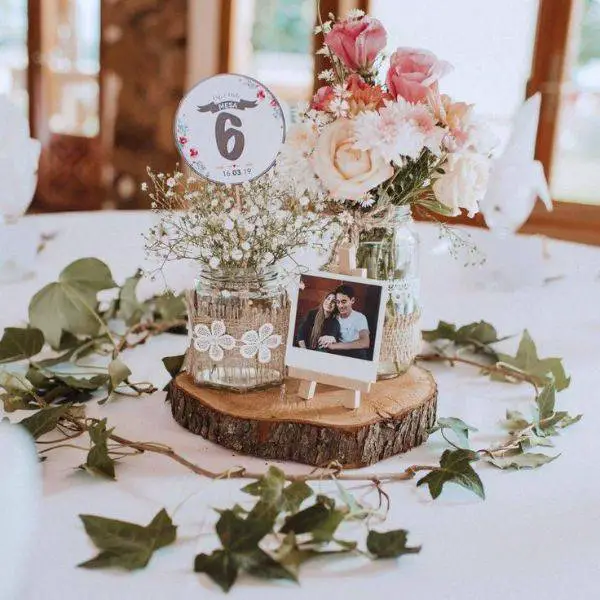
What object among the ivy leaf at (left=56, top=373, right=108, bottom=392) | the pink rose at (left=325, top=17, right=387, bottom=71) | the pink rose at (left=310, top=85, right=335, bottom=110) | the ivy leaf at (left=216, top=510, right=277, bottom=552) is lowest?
the ivy leaf at (left=56, top=373, right=108, bottom=392)

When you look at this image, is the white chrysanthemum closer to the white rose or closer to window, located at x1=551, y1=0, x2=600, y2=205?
the white rose

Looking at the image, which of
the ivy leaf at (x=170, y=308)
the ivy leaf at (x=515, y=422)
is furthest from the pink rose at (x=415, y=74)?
the ivy leaf at (x=170, y=308)

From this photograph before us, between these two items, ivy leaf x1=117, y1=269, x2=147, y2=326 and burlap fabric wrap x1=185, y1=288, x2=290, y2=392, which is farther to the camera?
ivy leaf x1=117, y1=269, x2=147, y2=326

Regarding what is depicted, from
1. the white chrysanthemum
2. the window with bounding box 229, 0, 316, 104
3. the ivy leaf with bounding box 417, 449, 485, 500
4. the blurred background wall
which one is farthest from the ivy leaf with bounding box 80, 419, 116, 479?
the window with bounding box 229, 0, 316, 104

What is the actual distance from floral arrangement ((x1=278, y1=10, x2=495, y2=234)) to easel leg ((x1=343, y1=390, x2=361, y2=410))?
252 mm

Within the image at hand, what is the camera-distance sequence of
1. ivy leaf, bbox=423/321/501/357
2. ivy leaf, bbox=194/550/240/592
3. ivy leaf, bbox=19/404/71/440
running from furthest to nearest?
ivy leaf, bbox=423/321/501/357, ivy leaf, bbox=19/404/71/440, ivy leaf, bbox=194/550/240/592

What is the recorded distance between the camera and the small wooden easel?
1040mm

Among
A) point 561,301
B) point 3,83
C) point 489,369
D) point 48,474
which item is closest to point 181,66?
point 3,83

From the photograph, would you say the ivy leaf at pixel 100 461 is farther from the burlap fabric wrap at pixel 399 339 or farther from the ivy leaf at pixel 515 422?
the ivy leaf at pixel 515 422

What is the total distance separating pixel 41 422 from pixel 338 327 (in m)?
0.42

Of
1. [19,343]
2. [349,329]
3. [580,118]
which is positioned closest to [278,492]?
[349,329]

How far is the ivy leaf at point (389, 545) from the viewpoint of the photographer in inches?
30.2

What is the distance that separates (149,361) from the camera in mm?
1387

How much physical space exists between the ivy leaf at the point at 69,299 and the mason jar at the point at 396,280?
50cm
